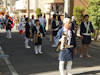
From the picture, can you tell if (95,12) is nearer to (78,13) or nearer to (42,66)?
(78,13)

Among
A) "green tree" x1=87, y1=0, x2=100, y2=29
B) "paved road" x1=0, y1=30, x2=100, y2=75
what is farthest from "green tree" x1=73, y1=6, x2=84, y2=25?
"paved road" x1=0, y1=30, x2=100, y2=75

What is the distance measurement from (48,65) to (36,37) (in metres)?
2.27

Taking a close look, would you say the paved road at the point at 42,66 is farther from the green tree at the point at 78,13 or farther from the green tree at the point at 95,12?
the green tree at the point at 78,13

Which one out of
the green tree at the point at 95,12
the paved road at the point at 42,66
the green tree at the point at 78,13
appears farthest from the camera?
the green tree at the point at 78,13

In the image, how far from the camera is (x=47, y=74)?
6.34m

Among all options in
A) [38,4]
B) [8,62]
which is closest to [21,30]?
[8,62]

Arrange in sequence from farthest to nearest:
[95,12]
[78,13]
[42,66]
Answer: [78,13], [95,12], [42,66]

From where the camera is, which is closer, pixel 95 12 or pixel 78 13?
pixel 95 12

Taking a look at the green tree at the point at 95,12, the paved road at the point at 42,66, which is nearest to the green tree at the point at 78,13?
the green tree at the point at 95,12

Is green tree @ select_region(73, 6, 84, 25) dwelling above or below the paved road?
above

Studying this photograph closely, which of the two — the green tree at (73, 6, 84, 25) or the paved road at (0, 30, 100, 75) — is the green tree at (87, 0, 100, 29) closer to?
the green tree at (73, 6, 84, 25)

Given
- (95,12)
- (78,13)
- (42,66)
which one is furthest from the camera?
(78,13)

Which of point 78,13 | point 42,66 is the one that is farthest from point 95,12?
point 42,66

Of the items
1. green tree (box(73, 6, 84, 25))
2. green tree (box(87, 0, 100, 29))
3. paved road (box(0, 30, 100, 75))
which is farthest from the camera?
green tree (box(73, 6, 84, 25))
